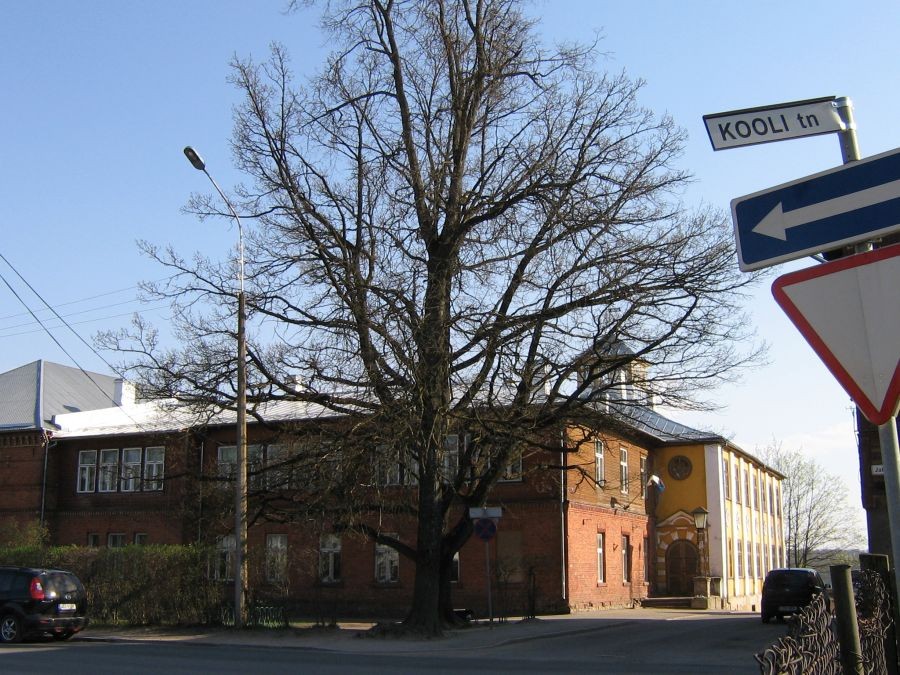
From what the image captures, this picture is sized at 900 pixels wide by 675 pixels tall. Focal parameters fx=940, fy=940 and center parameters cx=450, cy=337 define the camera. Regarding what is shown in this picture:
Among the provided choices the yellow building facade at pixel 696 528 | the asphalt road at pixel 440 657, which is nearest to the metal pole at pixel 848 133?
the asphalt road at pixel 440 657

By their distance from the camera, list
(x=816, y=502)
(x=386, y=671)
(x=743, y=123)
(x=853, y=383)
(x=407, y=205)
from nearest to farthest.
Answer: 1. (x=853, y=383)
2. (x=743, y=123)
3. (x=386, y=671)
4. (x=407, y=205)
5. (x=816, y=502)

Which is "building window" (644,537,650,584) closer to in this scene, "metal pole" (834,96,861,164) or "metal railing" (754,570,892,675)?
"metal railing" (754,570,892,675)

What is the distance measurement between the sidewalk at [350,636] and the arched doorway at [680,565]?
1718 cm

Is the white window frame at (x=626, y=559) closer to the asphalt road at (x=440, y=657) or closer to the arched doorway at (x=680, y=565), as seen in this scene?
the arched doorway at (x=680, y=565)

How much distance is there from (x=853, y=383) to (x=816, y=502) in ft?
296

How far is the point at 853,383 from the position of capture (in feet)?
11.7

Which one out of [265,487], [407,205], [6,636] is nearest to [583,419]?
[407,205]

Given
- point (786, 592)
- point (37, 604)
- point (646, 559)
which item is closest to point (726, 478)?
point (646, 559)

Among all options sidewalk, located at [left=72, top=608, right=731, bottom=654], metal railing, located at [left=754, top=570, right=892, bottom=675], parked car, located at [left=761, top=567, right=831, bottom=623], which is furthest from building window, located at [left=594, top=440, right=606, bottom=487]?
metal railing, located at [left=754, top=570, right=892, bottom=675]

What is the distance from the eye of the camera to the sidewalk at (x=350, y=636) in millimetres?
20688

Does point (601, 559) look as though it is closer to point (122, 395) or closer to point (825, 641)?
point (122, 395)

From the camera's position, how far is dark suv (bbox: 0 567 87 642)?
69.7ft

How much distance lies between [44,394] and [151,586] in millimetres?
21997

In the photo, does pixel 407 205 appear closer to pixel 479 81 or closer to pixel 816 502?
pixel 479 81
